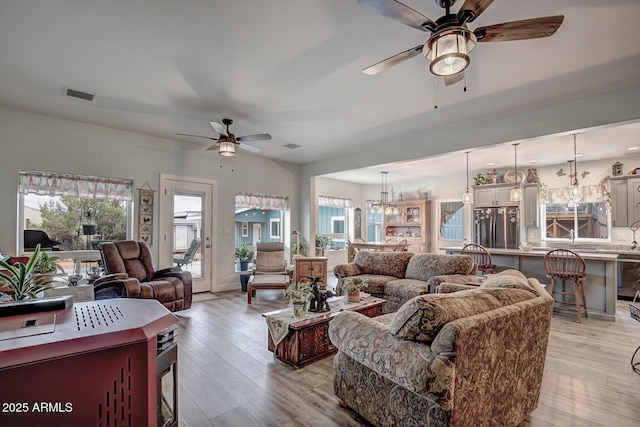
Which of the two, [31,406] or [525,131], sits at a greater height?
[525,131]

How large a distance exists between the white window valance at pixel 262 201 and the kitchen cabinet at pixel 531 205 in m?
5.29

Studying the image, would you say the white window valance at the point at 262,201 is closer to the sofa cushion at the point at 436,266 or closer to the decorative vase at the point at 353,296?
the sofa cushion at the point at 436,266

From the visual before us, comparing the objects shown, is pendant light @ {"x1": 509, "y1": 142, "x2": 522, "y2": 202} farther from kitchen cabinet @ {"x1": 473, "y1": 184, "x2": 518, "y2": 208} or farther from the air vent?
the air vent

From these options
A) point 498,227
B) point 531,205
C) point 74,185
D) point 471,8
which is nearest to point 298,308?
point 471,8

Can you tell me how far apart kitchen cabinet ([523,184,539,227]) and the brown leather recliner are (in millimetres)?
6894

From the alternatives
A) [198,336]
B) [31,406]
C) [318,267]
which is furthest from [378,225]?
[31,406]

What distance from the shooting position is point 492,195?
22.7 feet

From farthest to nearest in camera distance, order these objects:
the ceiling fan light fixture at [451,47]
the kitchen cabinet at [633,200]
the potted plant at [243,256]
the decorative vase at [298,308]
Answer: the potted plant at [243,256]
the kitchen cabinet at [633,200]
the decorative vase at [298,308]
the ceiling fan light fixture at [451,47]

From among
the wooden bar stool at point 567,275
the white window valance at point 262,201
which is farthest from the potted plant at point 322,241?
the wooden bar stool at point 567,275

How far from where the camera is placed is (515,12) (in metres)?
2.22

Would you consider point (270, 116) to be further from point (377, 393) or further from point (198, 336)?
point (377, 393)

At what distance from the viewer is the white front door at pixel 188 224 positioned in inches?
214

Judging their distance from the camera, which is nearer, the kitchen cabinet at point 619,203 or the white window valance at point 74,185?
the white window valance at point 74,185

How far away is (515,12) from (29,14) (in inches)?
137
